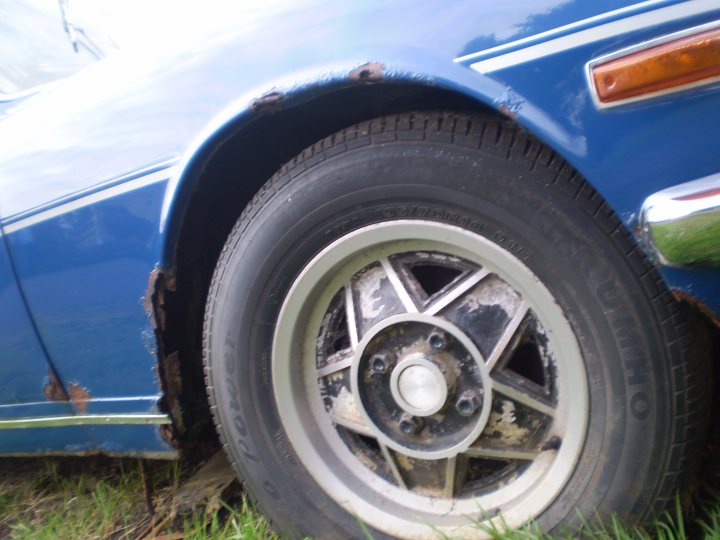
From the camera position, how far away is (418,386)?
1.39m

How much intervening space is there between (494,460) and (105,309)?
1085 millimetres

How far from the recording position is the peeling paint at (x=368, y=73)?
46.5 inches

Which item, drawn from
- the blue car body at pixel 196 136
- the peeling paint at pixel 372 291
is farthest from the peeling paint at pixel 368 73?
the peeling paint at pixel 372 291

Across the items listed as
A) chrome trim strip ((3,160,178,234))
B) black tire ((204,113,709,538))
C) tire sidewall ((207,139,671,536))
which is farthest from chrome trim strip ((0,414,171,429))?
chrome trim strip ((3,160,178,234))

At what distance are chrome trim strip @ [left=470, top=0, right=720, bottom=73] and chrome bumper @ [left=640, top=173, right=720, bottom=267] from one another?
0.27m

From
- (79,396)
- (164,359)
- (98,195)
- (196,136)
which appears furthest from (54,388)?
(196,136)

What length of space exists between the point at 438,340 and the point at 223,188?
2.29 feet

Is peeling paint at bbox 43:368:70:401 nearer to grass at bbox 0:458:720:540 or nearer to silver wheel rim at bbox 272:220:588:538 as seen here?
grass at bbox 0:458:720:540

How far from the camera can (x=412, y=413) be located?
140 cm

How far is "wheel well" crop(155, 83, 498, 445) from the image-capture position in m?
1.41

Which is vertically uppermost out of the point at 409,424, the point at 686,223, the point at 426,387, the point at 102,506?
the point at 686,223

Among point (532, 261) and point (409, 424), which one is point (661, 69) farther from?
point (409, 424)

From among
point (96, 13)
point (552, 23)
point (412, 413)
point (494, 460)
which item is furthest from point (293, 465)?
point (96, 13)

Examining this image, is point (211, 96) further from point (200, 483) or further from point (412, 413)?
point (200, 483)
